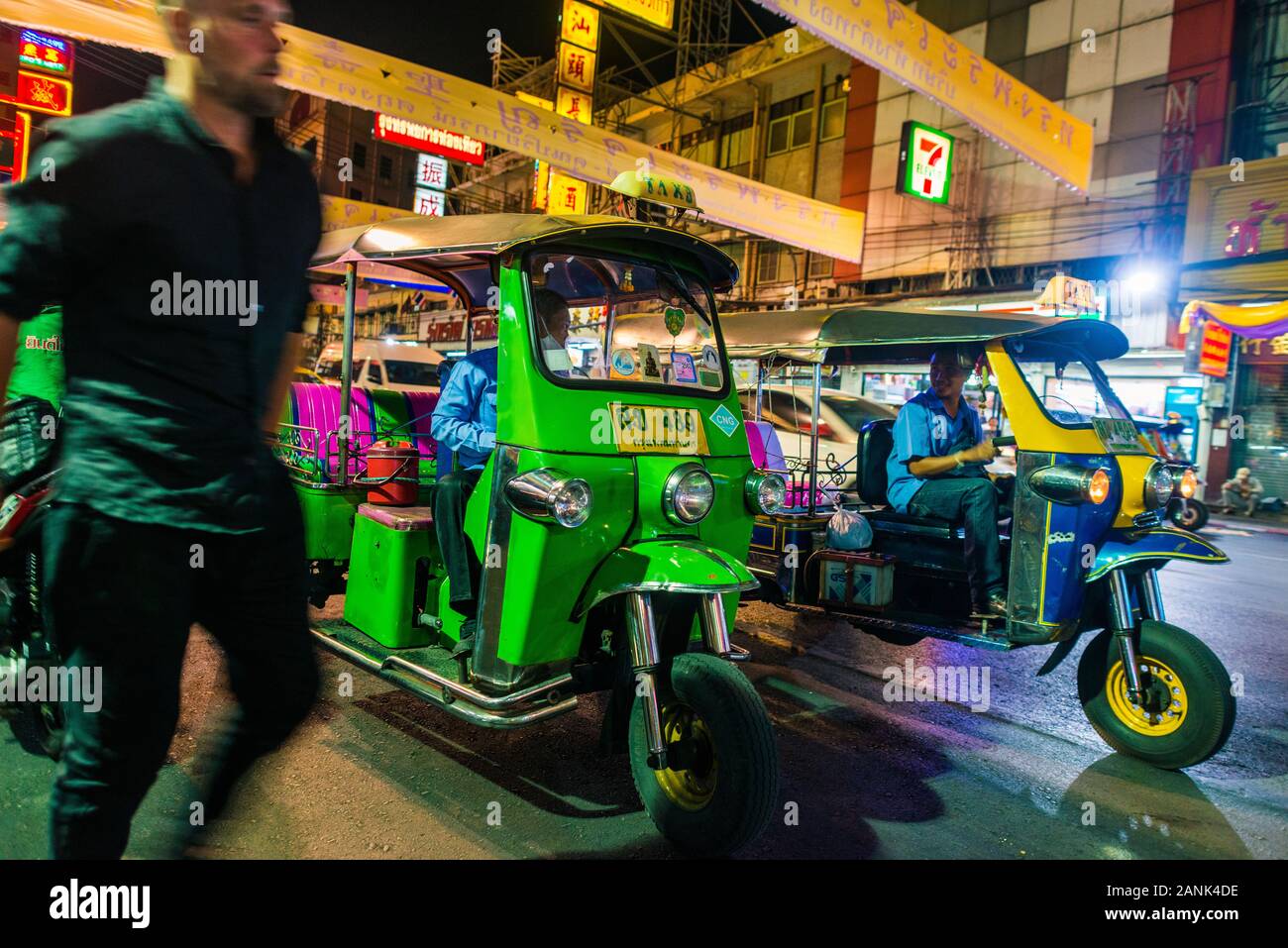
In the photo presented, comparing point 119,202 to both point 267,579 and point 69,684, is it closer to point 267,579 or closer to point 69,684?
point 267,579

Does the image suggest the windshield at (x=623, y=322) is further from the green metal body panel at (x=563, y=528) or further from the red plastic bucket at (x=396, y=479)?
the red plastic bucket at (x=396, y=479)

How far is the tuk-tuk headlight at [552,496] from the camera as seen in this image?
314 centimetres

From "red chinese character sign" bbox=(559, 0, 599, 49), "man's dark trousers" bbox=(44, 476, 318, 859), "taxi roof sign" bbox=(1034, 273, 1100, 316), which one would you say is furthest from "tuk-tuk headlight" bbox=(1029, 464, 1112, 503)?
"red chinese character sign" bbox=(559, 0, 599, 49)

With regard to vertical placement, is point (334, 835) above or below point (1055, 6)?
below

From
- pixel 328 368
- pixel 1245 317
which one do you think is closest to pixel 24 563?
pixel 328 368

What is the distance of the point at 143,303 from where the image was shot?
64.9 inches

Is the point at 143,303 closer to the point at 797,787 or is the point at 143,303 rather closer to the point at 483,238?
the point at 483,238

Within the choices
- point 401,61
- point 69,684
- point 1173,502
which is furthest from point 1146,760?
point 401,61

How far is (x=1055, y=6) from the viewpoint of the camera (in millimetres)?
17203

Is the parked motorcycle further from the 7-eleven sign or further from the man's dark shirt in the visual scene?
the 7-eleven sign

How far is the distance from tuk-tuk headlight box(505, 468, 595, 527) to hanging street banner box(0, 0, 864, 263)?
4597mm

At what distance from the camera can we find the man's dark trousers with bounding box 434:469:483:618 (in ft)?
12.3

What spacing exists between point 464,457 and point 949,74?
7523 mm

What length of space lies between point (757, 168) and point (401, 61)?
1591 centimetres
